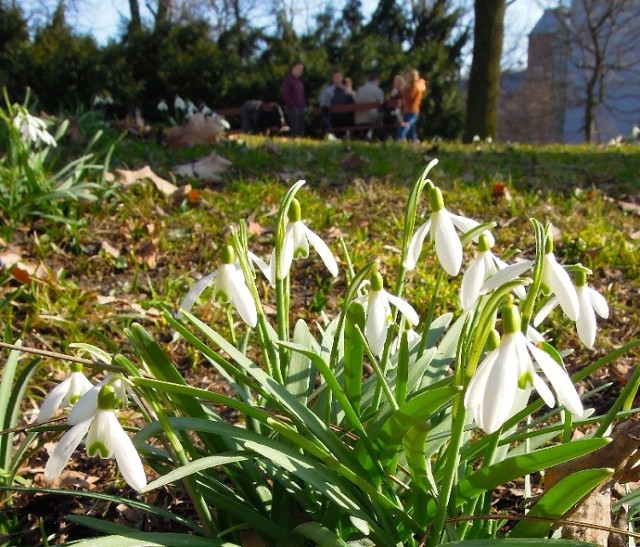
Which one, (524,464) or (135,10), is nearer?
(524,464)

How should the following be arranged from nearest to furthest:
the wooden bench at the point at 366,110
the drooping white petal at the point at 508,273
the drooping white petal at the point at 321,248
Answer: the drooping white petal at the point at 508,273 < the drooping white petal at the point at 321,248 < the wooden bench at the point at 366,110

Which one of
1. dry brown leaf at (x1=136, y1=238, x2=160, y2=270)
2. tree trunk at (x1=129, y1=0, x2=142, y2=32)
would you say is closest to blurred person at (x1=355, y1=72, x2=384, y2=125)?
tree trunk at (x1=129, y1=0, x2=142, y2=32)

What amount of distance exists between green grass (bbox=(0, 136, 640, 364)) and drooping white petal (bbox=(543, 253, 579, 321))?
4.93 feet

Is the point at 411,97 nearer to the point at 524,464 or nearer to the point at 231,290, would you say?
the point at 231,290

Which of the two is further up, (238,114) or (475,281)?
(238,114)

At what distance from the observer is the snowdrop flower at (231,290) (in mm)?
1194

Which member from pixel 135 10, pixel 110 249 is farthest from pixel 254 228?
pixel 135 10

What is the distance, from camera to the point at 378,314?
1195mm

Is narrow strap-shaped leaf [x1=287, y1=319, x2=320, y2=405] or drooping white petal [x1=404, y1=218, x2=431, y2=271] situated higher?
drooping white petal [x1=404, y1=218, x2=431, y2=271]

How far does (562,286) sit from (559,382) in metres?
0.22

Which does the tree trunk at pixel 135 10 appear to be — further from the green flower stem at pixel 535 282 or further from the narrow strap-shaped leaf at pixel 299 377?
the green flower stem at pixel 535 282

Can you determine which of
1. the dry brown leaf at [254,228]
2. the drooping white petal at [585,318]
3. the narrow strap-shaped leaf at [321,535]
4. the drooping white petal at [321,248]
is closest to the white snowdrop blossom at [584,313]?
the drooping white petal at [585,318]

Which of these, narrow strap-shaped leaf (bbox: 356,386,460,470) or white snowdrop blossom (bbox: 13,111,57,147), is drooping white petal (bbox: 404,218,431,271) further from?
white snowdrop blossom (bbox: 13,111,57,147)

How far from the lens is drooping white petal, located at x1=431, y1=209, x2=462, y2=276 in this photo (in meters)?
1.20
